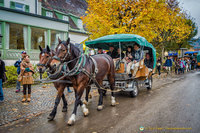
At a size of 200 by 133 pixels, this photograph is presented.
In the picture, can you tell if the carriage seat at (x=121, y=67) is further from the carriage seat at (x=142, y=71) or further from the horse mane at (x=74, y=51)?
the horse mane at (x=74, y=51)

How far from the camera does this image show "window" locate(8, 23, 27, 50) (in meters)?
13.5

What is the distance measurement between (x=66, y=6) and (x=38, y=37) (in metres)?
9.26

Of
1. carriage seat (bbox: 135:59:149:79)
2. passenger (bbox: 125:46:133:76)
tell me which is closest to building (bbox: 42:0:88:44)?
passenger (bbox: 125:46:133:76)

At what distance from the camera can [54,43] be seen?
17156mm

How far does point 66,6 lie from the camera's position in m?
22.7

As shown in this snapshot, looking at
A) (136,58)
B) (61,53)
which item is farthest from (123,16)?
(61,53)

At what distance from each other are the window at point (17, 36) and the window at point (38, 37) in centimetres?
113

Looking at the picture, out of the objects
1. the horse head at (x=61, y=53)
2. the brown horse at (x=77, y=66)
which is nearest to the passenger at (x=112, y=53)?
the brown horse at (x=77, y=66)

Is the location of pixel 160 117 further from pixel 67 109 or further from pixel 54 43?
pixel 54 43

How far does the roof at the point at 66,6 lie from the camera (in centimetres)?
1979

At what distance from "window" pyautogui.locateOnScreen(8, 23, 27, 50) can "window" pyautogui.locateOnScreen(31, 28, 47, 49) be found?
113cm

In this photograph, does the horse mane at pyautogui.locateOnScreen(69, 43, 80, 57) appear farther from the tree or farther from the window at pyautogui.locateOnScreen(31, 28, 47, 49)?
the window at pyautogui.locateOnScreen(31, 28, 47, 49)

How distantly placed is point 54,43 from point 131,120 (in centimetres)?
1491

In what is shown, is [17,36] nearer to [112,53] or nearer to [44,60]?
[112,53]
